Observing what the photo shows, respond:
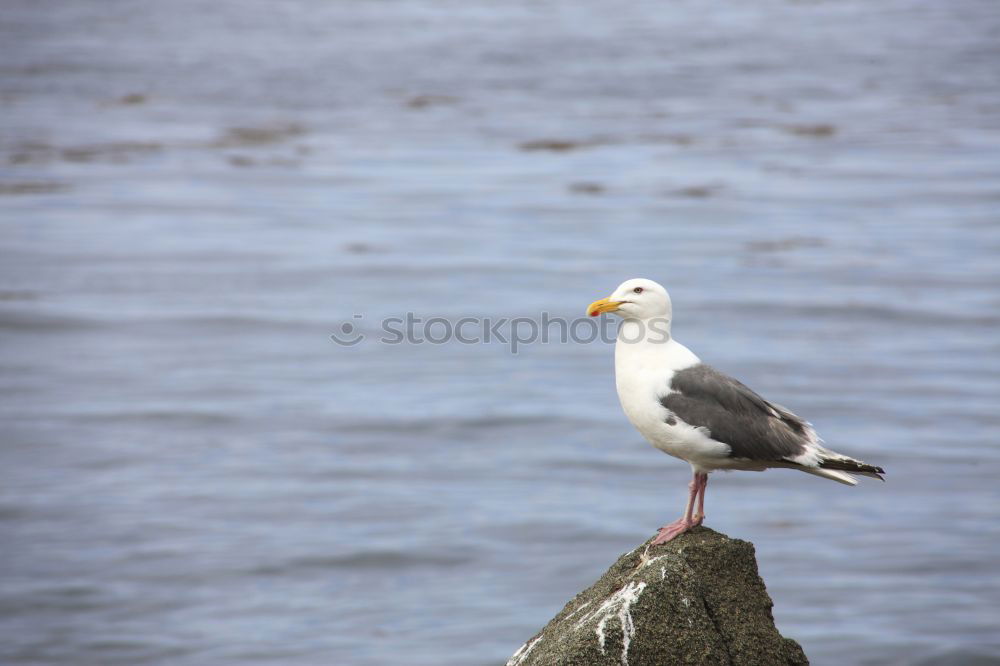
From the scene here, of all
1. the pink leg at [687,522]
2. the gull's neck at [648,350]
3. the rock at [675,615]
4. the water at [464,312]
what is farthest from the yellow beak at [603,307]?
the water at [464,312]

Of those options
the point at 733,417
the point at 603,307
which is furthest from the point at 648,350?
the point at 733,417

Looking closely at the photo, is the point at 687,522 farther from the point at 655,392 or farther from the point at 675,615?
the point at 655,392

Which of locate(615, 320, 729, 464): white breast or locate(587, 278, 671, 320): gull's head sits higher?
locate(587, 278, 671, 320): gull's head

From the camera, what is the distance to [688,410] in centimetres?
852

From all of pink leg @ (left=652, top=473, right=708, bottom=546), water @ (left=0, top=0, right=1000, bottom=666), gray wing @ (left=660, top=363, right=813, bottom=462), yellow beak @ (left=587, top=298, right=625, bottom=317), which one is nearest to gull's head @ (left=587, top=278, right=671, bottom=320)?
yellow beak @ (left=587, top=298, right=625, bottom=317)

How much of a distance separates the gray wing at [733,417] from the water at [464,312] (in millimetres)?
Answer: 9771

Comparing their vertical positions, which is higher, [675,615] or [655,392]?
[655,392]

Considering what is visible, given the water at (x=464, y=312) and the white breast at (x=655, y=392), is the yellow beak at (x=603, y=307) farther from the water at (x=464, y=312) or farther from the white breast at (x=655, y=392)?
the water at (x=464, y=312)

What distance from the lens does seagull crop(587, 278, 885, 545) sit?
27.9 feet

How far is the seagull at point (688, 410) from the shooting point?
852 centimetres

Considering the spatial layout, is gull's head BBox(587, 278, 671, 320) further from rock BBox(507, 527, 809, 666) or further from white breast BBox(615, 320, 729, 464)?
rock BBox(507, 527, 809, 666)

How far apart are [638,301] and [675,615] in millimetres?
1996

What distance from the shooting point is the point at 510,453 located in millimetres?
24359

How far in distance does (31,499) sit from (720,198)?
22.5m
